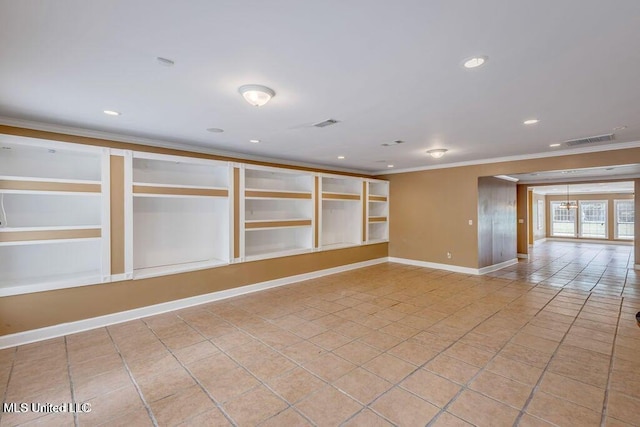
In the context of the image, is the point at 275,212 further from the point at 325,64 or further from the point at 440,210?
the point at 325,64

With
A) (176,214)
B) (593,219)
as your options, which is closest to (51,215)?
(176,214)

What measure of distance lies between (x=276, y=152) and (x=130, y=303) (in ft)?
11.3

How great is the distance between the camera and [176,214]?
195 inches

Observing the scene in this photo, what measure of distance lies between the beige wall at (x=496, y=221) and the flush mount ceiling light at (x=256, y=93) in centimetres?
587

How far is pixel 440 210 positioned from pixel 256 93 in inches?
239

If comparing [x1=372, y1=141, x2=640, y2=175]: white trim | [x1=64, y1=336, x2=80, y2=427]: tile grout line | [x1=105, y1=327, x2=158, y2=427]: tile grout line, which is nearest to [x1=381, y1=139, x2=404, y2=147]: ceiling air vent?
[x1=372, y1=141, x2=640, y2=175]: white trim

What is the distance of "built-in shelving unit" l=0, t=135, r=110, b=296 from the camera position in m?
3.43

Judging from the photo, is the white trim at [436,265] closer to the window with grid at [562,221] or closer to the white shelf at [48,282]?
the white shelf at [48,282]

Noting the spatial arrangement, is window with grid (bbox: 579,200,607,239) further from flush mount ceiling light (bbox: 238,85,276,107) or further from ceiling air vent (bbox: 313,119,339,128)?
flush mount ceiling light (bbox: 238,85,276,107)

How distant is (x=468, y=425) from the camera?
209 cm

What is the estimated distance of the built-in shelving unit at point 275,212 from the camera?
5574 millimetres

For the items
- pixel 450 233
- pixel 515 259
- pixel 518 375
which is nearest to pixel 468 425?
pixel 518 375

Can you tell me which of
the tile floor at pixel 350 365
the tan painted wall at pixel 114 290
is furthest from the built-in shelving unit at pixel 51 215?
the tile floor at pixel 350 365

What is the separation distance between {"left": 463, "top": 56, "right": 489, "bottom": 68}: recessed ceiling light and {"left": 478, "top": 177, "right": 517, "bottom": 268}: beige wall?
518 cm
